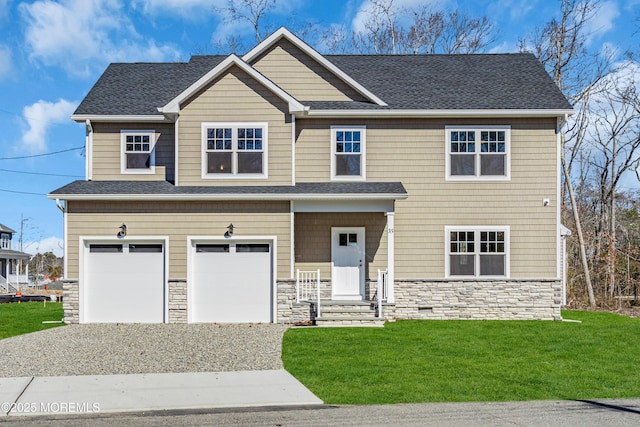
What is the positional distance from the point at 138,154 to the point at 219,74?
324cm

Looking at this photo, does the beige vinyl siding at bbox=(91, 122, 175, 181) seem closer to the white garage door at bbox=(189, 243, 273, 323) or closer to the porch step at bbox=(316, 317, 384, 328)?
the white garage door at bbox=(189, 243, 273, 323)

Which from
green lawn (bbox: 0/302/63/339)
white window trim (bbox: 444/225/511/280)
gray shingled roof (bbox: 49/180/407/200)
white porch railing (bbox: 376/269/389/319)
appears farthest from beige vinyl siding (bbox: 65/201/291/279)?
white window trim (bbox: 444/225/511/280)

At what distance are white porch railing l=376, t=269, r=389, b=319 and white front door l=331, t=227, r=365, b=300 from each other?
655 mm

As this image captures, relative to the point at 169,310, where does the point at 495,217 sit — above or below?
above

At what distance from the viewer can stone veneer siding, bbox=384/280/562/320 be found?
644 inches

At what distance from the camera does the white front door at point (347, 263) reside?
1656cm

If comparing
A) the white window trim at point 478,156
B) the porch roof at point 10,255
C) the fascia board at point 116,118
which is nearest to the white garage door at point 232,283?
the fascia board at point 116,118

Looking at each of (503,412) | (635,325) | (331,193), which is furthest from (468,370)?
(635,325)

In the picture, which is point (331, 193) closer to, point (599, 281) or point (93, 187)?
point (93, 187)

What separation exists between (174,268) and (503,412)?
1008cm

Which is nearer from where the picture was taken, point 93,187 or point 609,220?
point 93,187

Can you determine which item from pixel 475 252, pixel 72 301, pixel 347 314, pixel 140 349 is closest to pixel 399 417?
pixel 140 349

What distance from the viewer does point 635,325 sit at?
50.3ft

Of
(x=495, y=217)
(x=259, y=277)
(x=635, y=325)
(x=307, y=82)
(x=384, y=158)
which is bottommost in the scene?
(x=635, y=325)
